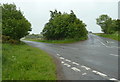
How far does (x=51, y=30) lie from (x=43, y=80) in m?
42.0

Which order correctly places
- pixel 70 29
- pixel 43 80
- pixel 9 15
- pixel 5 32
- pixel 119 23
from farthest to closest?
pixel 119 23 < pixel 70 29 < pixel 9 15 < pixel 5 32 < pixel 43 80

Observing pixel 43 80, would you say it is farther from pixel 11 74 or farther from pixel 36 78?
pixel 11 74

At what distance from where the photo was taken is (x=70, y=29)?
38.2m

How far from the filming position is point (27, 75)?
700 centimetres

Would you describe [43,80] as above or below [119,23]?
below

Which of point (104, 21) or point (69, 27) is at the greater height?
point (104, 21)

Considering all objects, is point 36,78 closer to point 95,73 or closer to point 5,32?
point 95,73

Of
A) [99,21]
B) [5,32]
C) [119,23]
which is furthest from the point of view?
[99,21]

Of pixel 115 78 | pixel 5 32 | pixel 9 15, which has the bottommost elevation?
pixel 115 78

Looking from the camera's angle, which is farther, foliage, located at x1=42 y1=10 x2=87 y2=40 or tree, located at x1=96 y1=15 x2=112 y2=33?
tree, located at x1=96 y1=15 x2=112 y2=33

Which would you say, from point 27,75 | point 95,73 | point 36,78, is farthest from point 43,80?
point 95,73

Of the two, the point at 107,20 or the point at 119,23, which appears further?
the point at 107,20

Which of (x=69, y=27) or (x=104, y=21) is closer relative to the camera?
(x=69, y=27)

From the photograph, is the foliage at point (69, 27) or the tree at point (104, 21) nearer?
the foliage at point (69, 27)
